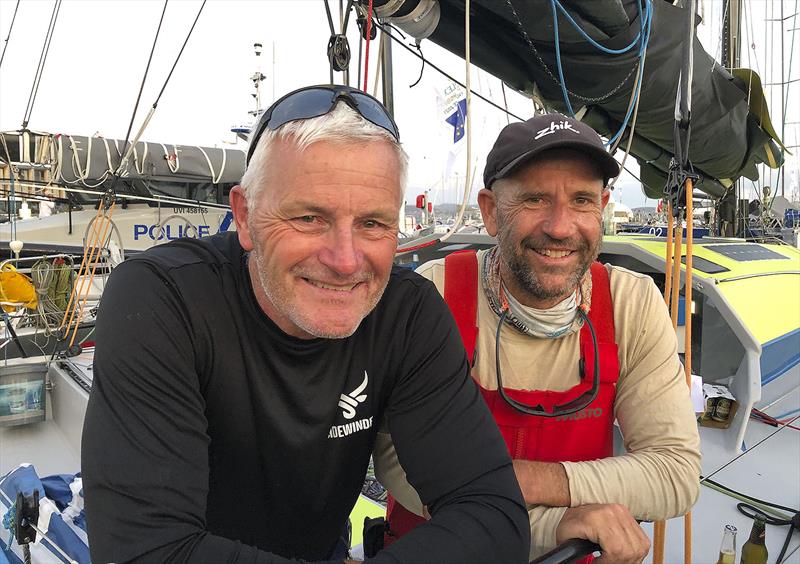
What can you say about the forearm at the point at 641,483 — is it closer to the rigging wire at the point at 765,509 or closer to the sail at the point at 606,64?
the rigging wire at the point at 765,509

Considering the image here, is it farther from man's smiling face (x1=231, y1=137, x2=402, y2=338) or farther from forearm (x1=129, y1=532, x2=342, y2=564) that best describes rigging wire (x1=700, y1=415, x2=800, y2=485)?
forearm (x1=129, y1=532, x2=342, y2=564)

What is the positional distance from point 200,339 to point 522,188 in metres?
1.02

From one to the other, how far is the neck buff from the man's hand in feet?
1.68

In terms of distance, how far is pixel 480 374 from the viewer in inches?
68.1

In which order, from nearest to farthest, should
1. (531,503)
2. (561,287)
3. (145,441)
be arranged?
1. (145,441)
2. (531,503)
3. (561,287)

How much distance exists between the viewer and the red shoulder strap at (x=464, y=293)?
174 centimetres

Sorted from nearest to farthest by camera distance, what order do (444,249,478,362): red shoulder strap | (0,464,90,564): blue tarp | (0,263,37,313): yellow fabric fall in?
1. (444,249,478,362): red shoulder strap
2. (0,464,90,564): blue tarp
3. (0,263,37,313): yellow fabric

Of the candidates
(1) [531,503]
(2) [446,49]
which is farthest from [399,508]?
(2) [446,49]

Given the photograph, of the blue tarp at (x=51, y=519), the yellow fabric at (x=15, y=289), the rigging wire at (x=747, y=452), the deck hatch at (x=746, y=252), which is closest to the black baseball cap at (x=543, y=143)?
the blue tarp at (x=51, y=519)

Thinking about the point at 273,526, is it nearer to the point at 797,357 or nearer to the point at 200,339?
the point at 200,339

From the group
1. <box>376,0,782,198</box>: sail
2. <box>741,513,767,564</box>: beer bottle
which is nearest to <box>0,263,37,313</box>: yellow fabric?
<box>376,0,782,198</box>: sail

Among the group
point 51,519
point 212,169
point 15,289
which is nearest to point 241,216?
point 51,519

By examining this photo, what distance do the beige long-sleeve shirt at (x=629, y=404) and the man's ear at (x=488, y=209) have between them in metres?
0.21

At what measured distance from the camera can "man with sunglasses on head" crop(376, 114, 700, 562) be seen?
1631 millimetres
